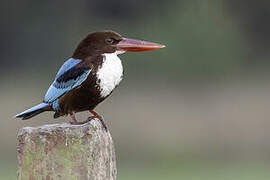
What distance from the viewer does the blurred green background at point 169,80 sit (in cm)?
1173

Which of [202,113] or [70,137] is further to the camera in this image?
[202,113]

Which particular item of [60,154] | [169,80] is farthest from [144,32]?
[60,154]

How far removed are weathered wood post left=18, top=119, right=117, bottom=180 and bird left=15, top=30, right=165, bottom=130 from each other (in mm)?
1180

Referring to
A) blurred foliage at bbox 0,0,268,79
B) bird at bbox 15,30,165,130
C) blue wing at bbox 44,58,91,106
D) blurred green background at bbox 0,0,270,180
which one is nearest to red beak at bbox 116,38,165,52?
bird at bbox 15,30,165,130

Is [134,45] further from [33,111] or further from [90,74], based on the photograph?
[33,111]

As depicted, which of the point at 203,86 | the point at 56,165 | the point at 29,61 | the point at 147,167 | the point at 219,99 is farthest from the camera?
the point at 29,61

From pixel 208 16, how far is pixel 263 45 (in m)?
1.57

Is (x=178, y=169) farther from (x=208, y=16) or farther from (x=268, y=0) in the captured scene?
(x=268, y=0)

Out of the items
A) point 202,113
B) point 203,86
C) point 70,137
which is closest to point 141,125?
point 202,113

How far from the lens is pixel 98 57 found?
4.72 metres

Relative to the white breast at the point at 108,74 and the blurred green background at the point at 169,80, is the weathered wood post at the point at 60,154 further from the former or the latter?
the blurred green background at the point at 169,80

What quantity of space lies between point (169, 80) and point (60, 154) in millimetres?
12731

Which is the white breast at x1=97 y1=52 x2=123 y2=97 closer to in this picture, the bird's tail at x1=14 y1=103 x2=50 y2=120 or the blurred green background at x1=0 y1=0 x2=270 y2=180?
the bird's tail at x1=14 y1=103 x2=50 y2=120

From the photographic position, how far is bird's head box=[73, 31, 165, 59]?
4727mm
